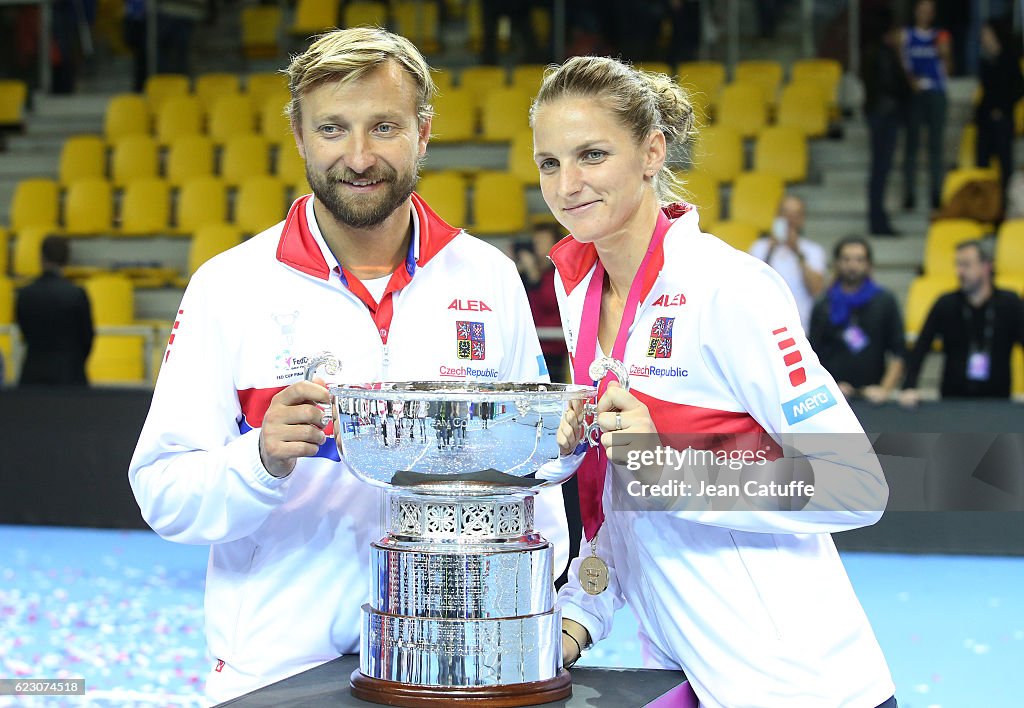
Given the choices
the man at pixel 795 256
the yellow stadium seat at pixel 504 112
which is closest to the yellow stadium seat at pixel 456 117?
the yellow stadium seat at pixel 504 112

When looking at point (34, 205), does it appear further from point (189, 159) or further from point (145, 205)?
point (189, 159)

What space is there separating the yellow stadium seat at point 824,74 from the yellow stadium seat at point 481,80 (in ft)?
8.60

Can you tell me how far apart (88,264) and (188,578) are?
5.30 meters

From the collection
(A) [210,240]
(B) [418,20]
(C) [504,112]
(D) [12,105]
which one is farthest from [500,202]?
(D) [12,105]

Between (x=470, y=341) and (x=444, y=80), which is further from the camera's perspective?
(x=444, y=80)

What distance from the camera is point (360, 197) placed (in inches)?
96.1

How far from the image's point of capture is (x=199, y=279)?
8.13 ft

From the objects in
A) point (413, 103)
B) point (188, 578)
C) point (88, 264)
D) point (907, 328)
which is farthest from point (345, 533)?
point (88, 264)

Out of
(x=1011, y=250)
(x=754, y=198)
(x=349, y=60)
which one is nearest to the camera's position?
(x=349, y=60)

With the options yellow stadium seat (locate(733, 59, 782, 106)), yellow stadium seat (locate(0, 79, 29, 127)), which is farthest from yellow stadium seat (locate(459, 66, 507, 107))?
yellow stadium seat (locate(0, 79, 29, 127))

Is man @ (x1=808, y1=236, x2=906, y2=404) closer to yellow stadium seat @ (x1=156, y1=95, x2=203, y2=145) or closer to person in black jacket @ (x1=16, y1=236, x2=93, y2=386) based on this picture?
person in black jacket @ (x1=16, y1=236, x2=93, y2=386)

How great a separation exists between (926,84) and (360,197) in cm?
841

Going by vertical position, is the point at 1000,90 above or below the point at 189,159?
above

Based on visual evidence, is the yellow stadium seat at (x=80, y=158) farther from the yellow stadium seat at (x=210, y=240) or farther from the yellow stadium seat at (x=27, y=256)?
the yellow stadium seat at (x=210, y=240)
